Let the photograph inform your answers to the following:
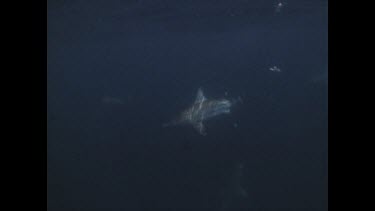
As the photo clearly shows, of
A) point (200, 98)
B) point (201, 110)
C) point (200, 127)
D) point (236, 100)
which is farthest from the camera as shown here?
point (236, 100)

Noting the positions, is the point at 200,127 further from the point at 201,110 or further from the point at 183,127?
the point at 201,110

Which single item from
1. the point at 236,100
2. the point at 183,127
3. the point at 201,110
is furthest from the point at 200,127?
the point at 236,100

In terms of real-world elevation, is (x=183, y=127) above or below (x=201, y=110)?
Result: below

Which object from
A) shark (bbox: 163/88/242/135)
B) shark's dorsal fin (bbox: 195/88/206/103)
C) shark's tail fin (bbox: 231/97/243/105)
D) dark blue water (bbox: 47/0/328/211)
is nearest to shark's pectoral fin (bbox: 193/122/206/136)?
shark (bbox: 163/88/242/135)

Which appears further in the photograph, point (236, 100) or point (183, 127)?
point (236, 100)
